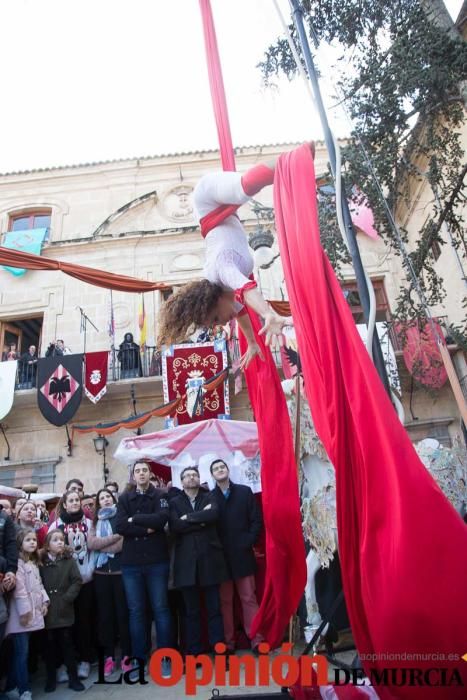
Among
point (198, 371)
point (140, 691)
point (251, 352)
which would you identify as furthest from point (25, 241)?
point (140, 691)

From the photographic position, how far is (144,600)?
130 inches

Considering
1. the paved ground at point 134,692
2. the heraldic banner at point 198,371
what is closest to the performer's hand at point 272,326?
the paved ground at point 134,692

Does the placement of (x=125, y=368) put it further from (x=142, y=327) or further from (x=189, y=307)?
(x=189, y=307)

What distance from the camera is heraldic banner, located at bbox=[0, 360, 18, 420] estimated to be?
8.63 meters

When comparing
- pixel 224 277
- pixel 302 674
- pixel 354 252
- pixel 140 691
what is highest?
pixel 224 277

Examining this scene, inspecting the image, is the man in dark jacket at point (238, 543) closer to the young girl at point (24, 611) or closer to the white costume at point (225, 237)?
the young girl at point (24, 611)

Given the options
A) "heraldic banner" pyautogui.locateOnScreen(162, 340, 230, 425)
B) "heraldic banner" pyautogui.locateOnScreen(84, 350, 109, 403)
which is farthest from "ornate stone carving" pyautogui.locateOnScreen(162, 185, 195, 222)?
"heraldic banner" pyautogui.locateOnScreen(84, 350, 109, 403)

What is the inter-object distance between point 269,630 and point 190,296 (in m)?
2.05

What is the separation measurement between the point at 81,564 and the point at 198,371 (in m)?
5.19

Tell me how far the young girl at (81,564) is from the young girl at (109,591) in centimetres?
6

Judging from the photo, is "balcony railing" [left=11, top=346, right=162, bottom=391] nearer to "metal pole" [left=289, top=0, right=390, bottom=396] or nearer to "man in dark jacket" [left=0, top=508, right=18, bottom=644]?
"man in dark jacket" [left=0, top=508, right=18, bottom=644]

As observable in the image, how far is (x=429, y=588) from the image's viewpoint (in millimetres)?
1372

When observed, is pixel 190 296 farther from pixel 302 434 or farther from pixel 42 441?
pixel 42 441

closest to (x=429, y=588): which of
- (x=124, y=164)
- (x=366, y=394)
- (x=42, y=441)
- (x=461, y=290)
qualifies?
(x=366, y=394)
